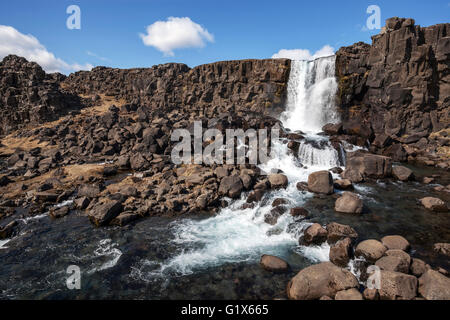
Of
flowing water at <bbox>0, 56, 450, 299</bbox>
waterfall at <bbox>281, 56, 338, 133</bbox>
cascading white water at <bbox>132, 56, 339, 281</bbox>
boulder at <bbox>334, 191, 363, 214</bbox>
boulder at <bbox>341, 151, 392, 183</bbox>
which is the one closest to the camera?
flowing water at <bbox>0, 56, 450, 299</bbox>

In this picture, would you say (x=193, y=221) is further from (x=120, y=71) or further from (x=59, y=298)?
(x=120, y=71)

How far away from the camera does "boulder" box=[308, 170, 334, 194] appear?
17656 millimetres

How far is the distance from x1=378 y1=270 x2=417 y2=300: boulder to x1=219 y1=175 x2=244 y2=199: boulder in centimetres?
1048

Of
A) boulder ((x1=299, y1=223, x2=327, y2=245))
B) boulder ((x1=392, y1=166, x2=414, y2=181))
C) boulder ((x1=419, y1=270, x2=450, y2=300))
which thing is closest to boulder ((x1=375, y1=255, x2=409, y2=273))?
boulder ((x1=419, y1=270, x2=450, y2=300))

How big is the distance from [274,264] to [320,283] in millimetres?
2243

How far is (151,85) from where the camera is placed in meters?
50.7

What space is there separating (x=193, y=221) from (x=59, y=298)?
24.8ft

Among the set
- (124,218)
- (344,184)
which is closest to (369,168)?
(344,184)

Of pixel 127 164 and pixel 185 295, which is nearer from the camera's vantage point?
pixel 185 295

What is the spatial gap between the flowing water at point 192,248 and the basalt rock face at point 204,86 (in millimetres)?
27260

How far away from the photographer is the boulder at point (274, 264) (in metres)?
10.1

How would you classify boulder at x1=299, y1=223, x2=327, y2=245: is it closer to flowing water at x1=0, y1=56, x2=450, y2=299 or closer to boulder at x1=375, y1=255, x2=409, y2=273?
flowing water at x1=0, y1=56, x2=450, y2=299

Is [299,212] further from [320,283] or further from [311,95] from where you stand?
[311,95]

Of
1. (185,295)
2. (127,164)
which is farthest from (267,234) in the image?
(127,164)
